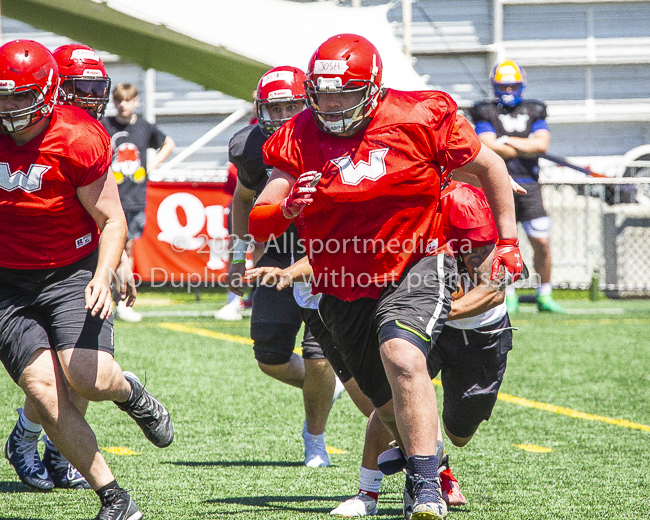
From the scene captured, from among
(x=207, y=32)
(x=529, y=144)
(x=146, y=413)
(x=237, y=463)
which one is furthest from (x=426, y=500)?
(x=207, y=32)

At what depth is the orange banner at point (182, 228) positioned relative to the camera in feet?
35.7

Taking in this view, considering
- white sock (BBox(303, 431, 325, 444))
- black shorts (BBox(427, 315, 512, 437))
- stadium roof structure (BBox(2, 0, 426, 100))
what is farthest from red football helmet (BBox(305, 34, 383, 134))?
stadium roof structure (BBox(2, 0, 426, 100))

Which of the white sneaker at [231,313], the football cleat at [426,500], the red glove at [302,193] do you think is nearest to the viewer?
the football cleat at [426,500]

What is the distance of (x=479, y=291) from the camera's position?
365 cm

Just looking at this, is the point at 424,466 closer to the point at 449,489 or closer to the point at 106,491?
the point at 449,489

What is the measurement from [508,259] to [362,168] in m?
0.63

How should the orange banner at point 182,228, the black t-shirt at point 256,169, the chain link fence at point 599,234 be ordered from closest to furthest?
the black t-shirt at point 256,169, the orange banner at point 182,228, the chain link fence at point 599,234

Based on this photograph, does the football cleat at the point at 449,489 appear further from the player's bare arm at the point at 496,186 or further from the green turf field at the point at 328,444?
the player's bare arm at the point at 496,186

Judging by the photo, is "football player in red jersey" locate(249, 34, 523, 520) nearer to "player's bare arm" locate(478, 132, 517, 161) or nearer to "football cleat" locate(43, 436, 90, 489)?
"football cleat" locate(43, 436, 90, 489)

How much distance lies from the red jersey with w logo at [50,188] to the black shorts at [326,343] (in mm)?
1097

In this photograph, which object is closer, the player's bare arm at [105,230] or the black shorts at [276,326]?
the player's bare arm at [105,230]

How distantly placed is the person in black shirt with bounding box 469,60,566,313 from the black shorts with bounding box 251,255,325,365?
14.1 ft

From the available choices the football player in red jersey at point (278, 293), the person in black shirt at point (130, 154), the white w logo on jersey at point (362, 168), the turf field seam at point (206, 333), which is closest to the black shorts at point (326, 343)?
the football player in red jersey at point (278, 293)

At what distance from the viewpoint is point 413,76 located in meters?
13.6
